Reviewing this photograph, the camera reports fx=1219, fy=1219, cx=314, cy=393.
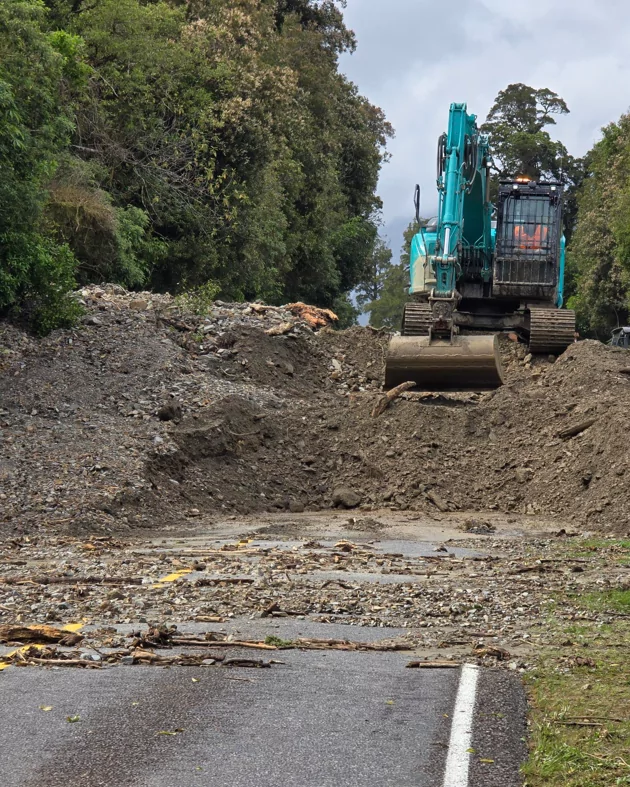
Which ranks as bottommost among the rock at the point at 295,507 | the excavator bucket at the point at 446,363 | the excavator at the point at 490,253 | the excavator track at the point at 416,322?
the rock at the point at 295,507

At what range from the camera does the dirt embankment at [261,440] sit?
1711cm

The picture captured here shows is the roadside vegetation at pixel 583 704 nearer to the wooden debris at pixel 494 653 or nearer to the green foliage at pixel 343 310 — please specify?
the wooden debris at pixel 494 653

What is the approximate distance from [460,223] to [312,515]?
6.45 meters

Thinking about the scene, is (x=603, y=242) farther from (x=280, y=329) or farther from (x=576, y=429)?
(x=576, y=429)

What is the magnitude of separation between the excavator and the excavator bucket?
619 millimetres

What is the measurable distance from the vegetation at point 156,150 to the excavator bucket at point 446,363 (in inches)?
276

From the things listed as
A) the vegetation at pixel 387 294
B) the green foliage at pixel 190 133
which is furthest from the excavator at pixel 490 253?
the vegetation at pixel 387 294

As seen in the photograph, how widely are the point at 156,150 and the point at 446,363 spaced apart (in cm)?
1802

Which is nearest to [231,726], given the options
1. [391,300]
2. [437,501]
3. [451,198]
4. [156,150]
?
[437,501]

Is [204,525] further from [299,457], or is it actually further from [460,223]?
[460,223]

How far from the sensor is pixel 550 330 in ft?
82.5

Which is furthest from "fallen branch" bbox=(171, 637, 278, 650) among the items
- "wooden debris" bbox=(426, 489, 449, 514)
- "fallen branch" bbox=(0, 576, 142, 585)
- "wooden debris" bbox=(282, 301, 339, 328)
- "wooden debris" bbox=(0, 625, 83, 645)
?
"wooden debris" bbox=(282, 301, 339, 328)

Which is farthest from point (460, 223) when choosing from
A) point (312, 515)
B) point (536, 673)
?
point (536, 673)

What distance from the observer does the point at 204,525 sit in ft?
55.6
